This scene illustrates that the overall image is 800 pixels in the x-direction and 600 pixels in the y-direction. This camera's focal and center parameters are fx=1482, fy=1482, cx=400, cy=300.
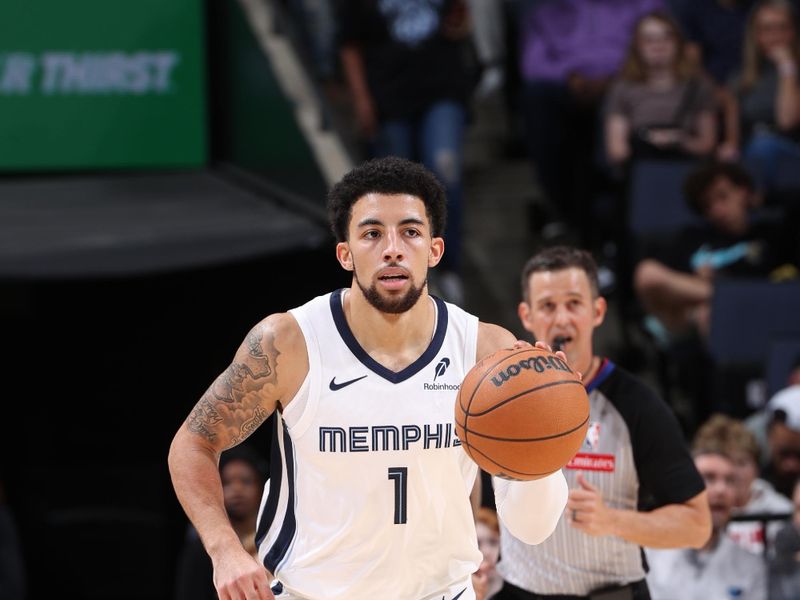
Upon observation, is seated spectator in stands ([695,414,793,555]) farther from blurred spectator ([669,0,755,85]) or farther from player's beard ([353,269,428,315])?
blurred spectator ([669,0,755,85])

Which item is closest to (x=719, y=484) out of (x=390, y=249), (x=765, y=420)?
(x=765, y=420)

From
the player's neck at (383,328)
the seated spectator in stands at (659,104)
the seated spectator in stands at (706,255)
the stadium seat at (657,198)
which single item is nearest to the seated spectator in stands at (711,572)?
the seated spectator in stands at (706,255)

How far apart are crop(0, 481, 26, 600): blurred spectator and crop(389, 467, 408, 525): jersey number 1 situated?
4278 millimetres

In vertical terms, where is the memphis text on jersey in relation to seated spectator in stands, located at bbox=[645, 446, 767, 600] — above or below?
above

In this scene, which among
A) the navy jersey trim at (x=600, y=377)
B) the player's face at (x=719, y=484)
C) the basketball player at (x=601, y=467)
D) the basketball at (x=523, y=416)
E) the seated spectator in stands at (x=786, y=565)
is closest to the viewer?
the basketball at (x=523, y=416)

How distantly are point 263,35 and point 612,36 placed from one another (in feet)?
7.44

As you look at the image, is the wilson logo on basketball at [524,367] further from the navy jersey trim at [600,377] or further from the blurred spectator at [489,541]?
the blurred spectator at [489,541]

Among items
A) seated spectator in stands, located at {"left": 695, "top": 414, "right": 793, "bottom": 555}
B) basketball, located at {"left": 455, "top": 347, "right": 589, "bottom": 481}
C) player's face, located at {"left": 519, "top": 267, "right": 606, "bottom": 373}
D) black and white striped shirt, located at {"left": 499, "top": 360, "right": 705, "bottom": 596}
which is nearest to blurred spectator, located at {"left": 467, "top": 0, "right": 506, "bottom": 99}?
seated spectator in stands, located at {"left": 695, "top": 414, "right": 793, "bottom": 555}

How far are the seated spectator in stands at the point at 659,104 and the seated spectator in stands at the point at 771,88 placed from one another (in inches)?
10.6

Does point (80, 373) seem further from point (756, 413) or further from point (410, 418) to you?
point (410, 418)

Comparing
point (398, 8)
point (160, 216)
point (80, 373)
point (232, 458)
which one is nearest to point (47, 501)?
point (80, 373)

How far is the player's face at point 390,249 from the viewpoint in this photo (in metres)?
4.12

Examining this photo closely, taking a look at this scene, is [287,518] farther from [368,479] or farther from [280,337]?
[280,337]

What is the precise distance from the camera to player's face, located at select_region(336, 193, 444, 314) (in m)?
4.12
